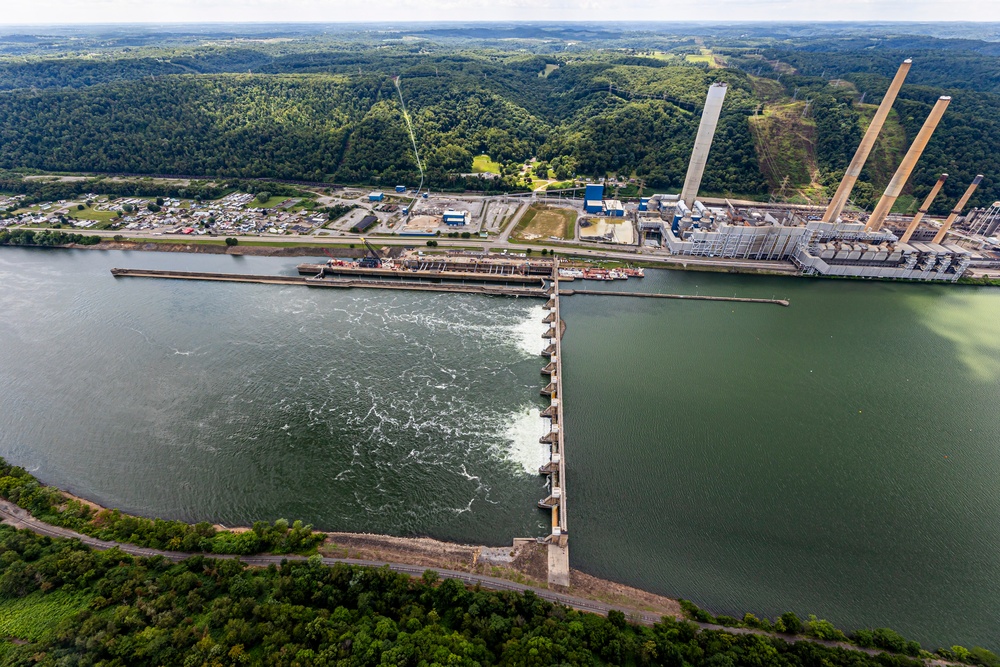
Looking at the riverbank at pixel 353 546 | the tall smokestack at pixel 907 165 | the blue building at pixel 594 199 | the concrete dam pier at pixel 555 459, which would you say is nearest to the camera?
the riverbank at pixel 353 546

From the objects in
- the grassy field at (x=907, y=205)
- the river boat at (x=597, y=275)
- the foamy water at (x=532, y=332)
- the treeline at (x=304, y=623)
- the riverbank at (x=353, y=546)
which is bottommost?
the grassy field at (x=907, y=205)

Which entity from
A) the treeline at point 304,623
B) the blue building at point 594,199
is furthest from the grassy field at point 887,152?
the treeline at point 304,623

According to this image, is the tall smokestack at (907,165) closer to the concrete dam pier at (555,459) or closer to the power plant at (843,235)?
the power plant at (843,235)

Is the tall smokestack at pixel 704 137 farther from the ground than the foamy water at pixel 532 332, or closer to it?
farther from the ground

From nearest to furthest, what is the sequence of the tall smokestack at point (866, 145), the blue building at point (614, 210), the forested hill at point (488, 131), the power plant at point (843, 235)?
the power plant at point (843, 235), the tall smokestack at point (866, 145), the blue building at point (614, 210), the forested hill at point (488, 131)

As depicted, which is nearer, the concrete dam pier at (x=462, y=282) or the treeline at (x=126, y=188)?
the concrete dam pier at (x=462, y=282)

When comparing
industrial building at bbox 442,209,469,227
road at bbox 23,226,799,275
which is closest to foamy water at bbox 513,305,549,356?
road at bbox 23,226,799,275

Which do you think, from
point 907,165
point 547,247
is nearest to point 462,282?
point 547,247

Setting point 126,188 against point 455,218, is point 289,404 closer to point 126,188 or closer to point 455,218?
point 455,218
